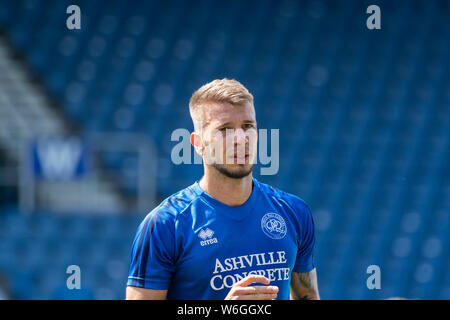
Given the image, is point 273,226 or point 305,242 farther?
point 305,242

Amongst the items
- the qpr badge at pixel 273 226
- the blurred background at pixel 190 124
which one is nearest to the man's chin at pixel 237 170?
the qpr badge at pixel 273 226

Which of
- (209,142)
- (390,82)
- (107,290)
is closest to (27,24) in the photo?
(107,290)

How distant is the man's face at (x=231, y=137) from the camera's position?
243 centimetres

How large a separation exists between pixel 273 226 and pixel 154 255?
47 cm

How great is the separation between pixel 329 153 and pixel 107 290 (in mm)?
3635

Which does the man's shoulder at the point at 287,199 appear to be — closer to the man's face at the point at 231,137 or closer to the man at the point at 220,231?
the man at the point at 220,231

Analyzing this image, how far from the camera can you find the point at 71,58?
1023cm

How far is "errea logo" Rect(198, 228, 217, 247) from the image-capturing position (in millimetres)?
2441

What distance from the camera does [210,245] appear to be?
8.01 ft

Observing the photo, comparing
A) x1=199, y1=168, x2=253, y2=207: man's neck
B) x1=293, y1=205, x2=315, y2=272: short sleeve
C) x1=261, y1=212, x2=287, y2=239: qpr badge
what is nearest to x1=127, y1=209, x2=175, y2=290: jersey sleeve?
x1=199, y1=168, x2=253, y2=207: man's neck

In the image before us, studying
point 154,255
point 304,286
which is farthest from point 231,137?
point 304,286

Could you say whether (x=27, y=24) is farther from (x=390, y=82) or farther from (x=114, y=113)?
(x=390, y=82)

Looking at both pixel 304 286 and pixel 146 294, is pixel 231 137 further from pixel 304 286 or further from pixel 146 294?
pixel 304 286

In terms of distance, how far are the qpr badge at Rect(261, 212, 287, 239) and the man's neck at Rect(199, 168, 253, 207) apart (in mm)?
113
